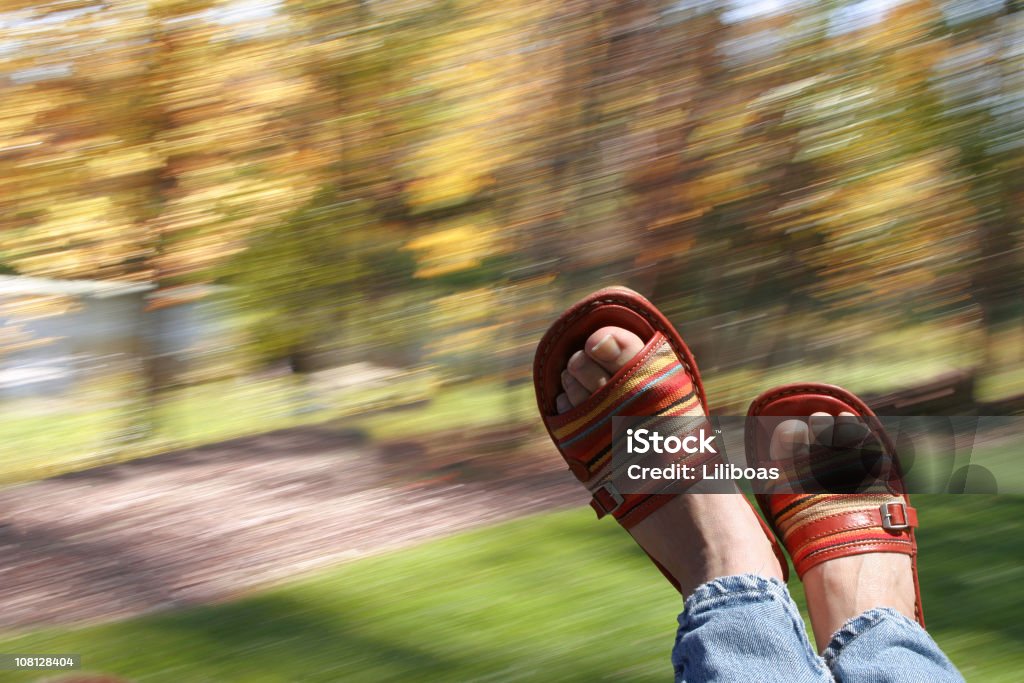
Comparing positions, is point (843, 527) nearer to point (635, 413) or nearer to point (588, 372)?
point (635, 413)

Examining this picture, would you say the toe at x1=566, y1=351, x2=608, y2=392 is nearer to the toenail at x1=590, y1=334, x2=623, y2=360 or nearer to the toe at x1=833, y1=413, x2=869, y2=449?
the toenail at x1=590, y1=334, x2=623, y2=360

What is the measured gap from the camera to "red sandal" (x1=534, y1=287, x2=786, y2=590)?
155 cm

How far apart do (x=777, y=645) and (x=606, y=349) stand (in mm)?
593

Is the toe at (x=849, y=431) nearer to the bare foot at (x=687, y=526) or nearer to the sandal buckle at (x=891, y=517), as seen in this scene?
the sandal buckle at (x=891, y=517)

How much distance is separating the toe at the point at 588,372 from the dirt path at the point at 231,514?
698 mm

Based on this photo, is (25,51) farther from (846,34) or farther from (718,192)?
(846,34)

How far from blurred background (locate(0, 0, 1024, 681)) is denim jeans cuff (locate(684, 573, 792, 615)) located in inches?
40.3

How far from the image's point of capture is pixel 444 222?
267cm

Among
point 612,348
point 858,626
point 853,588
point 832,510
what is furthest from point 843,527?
point 612,348

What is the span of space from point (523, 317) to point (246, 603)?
4.15ft

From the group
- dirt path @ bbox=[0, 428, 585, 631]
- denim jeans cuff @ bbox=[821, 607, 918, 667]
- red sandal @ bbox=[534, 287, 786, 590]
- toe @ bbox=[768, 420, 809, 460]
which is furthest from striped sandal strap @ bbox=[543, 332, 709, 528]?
dirt path @ bbox=[0, 428, 585, 631]

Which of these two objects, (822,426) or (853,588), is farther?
(822,426)

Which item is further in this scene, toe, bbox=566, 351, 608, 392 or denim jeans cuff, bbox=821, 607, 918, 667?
toe, bbox=566, 351, 608, 392

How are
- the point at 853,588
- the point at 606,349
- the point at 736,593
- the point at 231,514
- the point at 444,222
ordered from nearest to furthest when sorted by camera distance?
the point at 736,593, the point at 853,588, the point at 606,349, the point at 231,514, the point at 444,222
